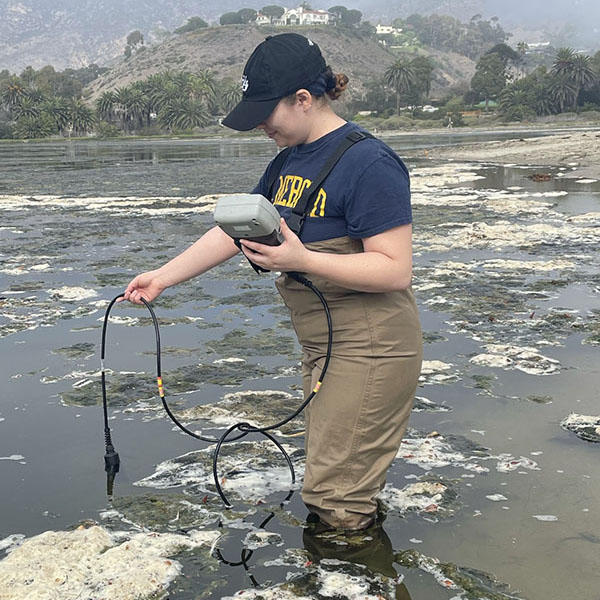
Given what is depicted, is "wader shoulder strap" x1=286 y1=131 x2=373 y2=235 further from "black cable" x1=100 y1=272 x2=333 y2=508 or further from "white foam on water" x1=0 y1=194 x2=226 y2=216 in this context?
"white foam on water" x1=0 y1=194 x2=226 y2=216

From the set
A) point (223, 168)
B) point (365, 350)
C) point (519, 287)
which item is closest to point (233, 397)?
point (365, 350)

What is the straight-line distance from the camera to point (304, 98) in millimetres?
2922

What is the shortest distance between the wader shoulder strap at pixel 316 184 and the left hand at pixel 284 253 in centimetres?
31

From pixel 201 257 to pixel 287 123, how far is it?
2.91 ft

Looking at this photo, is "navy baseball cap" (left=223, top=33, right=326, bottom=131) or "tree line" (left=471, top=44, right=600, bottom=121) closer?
"navy baseball cap" (left=223, top=33, right=326, bottom=131)

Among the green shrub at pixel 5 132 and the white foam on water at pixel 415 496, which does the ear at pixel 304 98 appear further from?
the green shrub at pixel 5 132

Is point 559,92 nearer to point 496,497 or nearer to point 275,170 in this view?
point 496,497

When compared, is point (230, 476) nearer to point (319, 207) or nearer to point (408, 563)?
point (408, 563)

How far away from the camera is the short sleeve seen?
2.82 m

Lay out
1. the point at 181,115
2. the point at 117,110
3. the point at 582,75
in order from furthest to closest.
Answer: the point at 117,110, the point at 181,115, the point at 582,75

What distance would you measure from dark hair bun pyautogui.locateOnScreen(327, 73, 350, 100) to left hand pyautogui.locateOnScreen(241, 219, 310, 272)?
2.28 feet

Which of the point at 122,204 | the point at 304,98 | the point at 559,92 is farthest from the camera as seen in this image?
the point at 559,92

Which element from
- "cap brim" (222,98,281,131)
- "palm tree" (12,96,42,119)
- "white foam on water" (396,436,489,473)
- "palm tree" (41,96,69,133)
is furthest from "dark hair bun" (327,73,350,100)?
"palm tree" (12,96,42,119)

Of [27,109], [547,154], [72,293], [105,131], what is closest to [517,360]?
[72,293]
